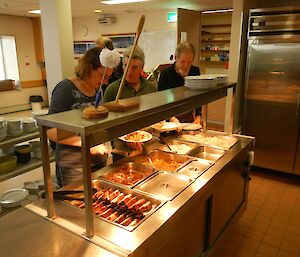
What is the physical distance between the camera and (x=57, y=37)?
2.96 metres

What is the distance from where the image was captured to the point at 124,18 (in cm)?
702

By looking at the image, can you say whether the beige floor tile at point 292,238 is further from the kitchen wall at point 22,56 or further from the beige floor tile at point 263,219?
the kitchen wall at point 22,56

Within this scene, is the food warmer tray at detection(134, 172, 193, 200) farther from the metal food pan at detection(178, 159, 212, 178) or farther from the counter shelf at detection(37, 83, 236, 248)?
the counter shelf at detection(37, 83, 236, 248)

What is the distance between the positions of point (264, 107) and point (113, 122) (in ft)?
9.96

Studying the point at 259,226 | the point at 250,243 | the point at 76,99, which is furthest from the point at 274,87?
the point at 76,99

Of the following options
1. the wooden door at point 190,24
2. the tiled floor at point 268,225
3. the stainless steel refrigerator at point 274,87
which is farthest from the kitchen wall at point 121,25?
the tiled floor at point 268,225

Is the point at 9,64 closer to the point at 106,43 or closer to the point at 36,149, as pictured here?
the point at 36,149

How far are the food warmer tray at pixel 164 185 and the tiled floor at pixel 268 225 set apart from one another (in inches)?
26.8

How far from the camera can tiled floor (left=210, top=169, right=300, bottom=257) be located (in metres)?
2.33

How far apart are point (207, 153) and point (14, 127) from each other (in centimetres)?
171

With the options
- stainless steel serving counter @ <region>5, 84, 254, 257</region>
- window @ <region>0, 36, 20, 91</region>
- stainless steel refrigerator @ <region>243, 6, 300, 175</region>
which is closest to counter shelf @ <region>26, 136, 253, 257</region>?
stainless steel serving counter @ <region>5, 84, 254, 257</region>

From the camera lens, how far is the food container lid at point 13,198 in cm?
213

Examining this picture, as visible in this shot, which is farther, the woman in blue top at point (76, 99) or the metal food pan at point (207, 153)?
the metal food pan at point (207, 153)

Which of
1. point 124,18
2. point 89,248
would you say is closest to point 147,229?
point 89,248
